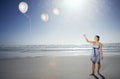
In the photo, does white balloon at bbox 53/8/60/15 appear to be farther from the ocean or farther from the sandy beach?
the sandy beach

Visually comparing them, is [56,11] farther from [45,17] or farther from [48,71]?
[48,71]

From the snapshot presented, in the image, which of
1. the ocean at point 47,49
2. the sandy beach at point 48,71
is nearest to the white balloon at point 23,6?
the ocean at point 47,49

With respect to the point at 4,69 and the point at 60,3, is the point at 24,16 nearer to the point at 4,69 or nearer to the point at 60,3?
the point at 60,3

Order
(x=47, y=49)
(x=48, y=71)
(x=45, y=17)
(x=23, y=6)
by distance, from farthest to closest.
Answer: (x=47, y=49)
(x=45, y=17)
(x=23, y=6)
(x=48, y=71)

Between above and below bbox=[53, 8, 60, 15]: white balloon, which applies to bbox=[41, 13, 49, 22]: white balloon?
below

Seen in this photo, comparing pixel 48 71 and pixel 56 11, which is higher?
pixel 56 11

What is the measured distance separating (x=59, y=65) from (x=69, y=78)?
132 centimetres

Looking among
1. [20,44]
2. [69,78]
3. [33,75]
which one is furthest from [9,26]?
[69,78]

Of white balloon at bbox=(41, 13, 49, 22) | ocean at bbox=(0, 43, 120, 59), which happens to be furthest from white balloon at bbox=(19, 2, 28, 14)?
ocean at bbox=(0, 43, 120, 59)

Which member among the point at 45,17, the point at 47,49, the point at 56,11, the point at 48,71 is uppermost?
the point at 56,11

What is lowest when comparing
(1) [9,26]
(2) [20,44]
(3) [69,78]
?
(3) [69,78]

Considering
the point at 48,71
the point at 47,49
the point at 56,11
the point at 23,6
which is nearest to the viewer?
the point at 48,71

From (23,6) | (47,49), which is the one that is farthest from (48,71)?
(47,49)

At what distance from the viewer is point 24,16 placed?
6.51 metres
